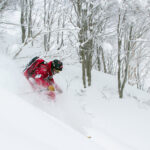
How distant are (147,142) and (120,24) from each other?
169 inches

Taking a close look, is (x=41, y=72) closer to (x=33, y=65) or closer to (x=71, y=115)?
(x=33, y=65)

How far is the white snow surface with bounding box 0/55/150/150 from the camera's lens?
1.20 metres

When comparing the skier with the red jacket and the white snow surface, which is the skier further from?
the white snow surface

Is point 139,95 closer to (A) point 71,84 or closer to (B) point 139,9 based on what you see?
(A) point 71,84

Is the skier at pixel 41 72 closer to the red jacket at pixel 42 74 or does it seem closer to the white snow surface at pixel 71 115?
the red jacket at pixel 42 74

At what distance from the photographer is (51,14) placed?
11.5 meters

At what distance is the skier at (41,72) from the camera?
11.8 feet

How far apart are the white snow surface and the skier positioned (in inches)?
7.0

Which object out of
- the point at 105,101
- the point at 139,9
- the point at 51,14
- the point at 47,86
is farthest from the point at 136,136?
the point at 51,14

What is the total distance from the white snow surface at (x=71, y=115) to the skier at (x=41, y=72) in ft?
0.58

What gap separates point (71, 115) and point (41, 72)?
1416mm

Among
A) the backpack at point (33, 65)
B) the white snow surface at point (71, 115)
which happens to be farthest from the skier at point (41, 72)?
the white snow surface at point (71, 115)

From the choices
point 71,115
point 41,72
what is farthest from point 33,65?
point 71,115

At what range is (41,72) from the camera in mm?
3631
